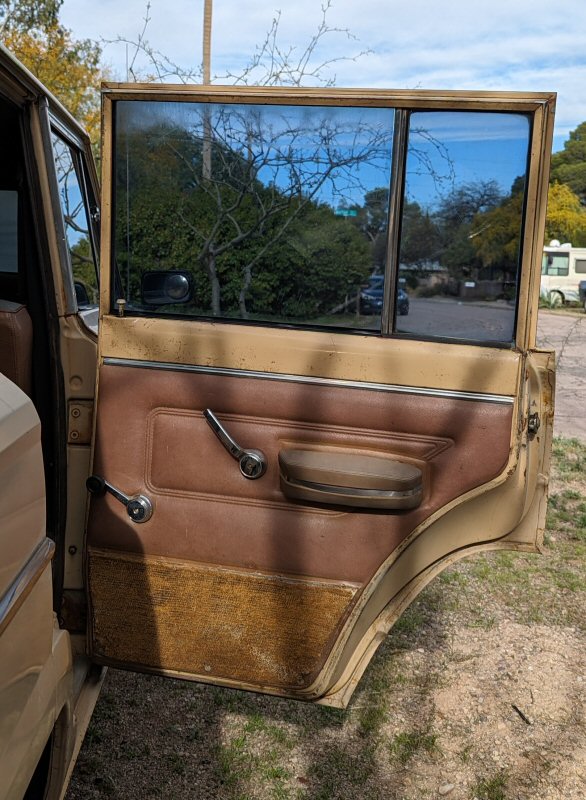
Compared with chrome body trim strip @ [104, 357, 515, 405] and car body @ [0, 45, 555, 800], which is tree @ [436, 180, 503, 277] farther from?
chrome body trim strip @ [104, 357, 515, 405]

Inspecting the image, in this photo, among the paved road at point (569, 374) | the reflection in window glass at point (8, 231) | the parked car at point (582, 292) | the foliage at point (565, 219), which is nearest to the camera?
the reflection in window glass at point (8, 231)

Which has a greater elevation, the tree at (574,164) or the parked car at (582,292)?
the tree at (574,164)

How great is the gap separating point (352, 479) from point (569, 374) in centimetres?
1143

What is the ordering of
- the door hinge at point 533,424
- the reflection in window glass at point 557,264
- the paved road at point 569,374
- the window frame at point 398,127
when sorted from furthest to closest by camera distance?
1. the reflection in window glass at point 557,264
2. the paved road at point 569,374
3. the door hinge at point 533,424
4. the window frame at point 398,127

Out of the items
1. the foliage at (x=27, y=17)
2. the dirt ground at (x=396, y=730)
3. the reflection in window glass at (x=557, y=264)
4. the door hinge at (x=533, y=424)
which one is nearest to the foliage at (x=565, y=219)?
the reflection in window glass at (x=557, y=264)

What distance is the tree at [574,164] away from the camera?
47.1 metres

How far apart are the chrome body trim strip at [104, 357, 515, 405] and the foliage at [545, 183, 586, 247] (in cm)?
3210

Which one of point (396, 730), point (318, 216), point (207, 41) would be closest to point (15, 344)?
point (318, 216)

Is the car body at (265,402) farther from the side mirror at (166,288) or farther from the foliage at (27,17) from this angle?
the foliage at (27,17)

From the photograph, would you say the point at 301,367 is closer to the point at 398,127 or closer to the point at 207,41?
the point at 398,127

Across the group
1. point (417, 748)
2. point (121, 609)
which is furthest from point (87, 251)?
point (417, 748)

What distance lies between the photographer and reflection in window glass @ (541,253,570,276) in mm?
28506

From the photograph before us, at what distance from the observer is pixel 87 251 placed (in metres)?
3.46

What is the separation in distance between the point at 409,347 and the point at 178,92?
980 millimetres
